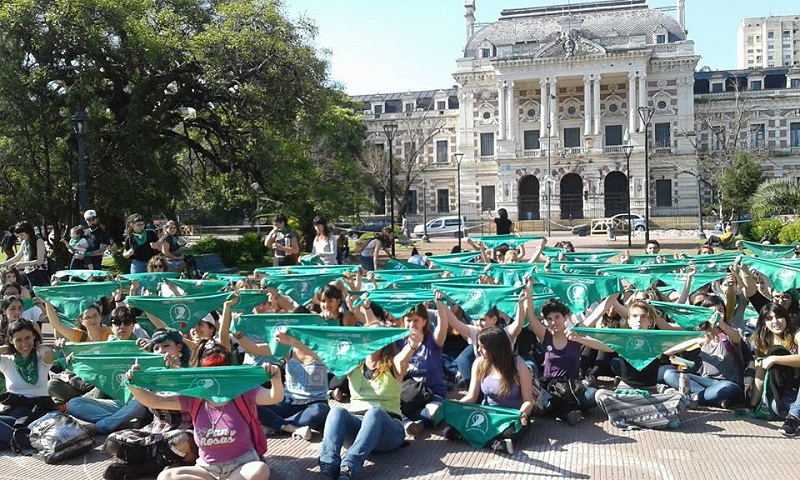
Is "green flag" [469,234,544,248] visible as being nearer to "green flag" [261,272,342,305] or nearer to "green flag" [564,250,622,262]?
"green flag" [564,250,622,262]

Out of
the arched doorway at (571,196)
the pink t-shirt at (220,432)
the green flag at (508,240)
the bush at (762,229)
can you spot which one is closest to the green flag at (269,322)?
the pink t-shirt at (220,432)

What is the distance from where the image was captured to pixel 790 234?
27734 mm

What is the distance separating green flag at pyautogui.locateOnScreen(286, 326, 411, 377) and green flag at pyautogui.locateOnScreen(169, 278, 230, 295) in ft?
12.7

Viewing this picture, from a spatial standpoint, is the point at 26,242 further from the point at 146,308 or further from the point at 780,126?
the point at 780,126

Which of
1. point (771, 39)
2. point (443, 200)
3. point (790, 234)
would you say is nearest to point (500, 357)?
point (790, 234)

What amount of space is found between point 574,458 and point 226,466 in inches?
109

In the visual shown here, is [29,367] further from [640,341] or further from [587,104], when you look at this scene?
[587,104]

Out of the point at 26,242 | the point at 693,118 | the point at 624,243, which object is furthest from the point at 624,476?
the point at 693,118

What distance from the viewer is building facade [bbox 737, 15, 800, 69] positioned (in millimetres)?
152750

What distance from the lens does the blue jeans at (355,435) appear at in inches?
230

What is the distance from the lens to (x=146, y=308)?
8.51m

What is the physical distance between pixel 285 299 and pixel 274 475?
286 cm

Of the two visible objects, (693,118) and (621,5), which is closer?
(693,118)

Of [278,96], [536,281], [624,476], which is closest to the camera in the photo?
[624,476]
